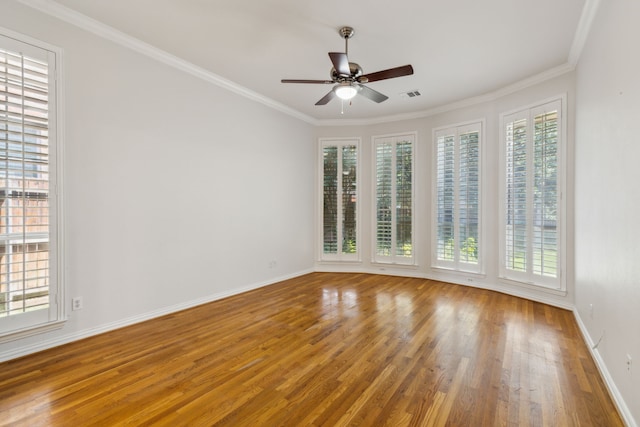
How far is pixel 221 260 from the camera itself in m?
Answer: 4.49

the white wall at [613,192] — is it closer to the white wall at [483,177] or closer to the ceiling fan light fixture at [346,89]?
the white wall at [483,177]

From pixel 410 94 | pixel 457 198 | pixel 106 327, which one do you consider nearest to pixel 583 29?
pixel 410 94

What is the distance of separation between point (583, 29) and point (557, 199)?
1.95 meters

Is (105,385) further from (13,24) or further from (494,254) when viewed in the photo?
(494,254)

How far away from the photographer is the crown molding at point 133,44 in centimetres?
282

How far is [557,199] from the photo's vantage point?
4031 mm

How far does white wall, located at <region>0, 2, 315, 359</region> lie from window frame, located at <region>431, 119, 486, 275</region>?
9.39 feet

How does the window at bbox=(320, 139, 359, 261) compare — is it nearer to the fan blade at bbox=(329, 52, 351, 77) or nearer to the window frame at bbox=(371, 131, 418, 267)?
the window frame at bbox=(371, 131, 418, 267)

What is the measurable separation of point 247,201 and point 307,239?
1.75 meters

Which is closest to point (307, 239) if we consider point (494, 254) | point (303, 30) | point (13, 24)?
point (494, 254)

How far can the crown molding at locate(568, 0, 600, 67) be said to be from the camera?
2686 millimetres

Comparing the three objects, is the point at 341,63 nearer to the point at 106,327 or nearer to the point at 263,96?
the point at 263,96

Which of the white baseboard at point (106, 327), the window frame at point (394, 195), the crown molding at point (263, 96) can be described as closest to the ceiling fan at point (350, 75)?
the crown molding at point (263, 96)

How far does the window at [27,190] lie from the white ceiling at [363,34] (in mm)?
705
